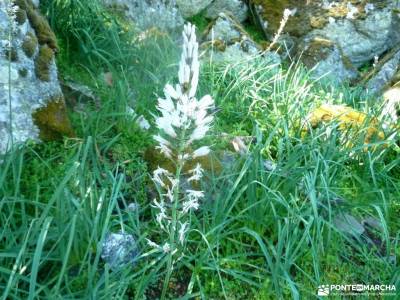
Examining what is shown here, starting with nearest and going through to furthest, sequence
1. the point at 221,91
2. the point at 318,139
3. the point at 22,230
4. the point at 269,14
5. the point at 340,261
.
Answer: the point at 22,230 → the point at 340,261 → the point at 318,139 → the point at 221,91 → the point at 269,14

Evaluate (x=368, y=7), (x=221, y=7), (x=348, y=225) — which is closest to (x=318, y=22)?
(x=368, y=7)

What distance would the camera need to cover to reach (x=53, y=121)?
3.16 m

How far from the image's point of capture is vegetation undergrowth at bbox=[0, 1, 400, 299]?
2.27m

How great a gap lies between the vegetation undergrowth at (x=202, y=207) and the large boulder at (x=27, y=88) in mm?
140

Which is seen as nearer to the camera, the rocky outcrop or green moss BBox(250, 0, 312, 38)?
the rocky outcrop

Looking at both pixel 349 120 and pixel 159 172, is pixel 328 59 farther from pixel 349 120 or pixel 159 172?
pixel 159 172

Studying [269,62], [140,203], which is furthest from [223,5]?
[140,203]

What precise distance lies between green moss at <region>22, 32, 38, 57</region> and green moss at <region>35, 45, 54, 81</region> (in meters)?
0.06

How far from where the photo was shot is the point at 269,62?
215 inches

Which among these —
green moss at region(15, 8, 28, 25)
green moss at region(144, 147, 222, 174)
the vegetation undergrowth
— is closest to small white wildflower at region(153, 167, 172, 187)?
the vegetation undergrowth

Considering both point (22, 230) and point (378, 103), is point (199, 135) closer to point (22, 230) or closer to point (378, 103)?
point (22, 230)

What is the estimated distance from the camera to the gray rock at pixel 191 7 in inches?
297

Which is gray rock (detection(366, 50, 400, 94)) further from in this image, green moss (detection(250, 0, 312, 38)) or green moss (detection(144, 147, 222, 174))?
green moss (detection(144, 147, 222, 174))

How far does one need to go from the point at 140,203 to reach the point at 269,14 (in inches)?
225
